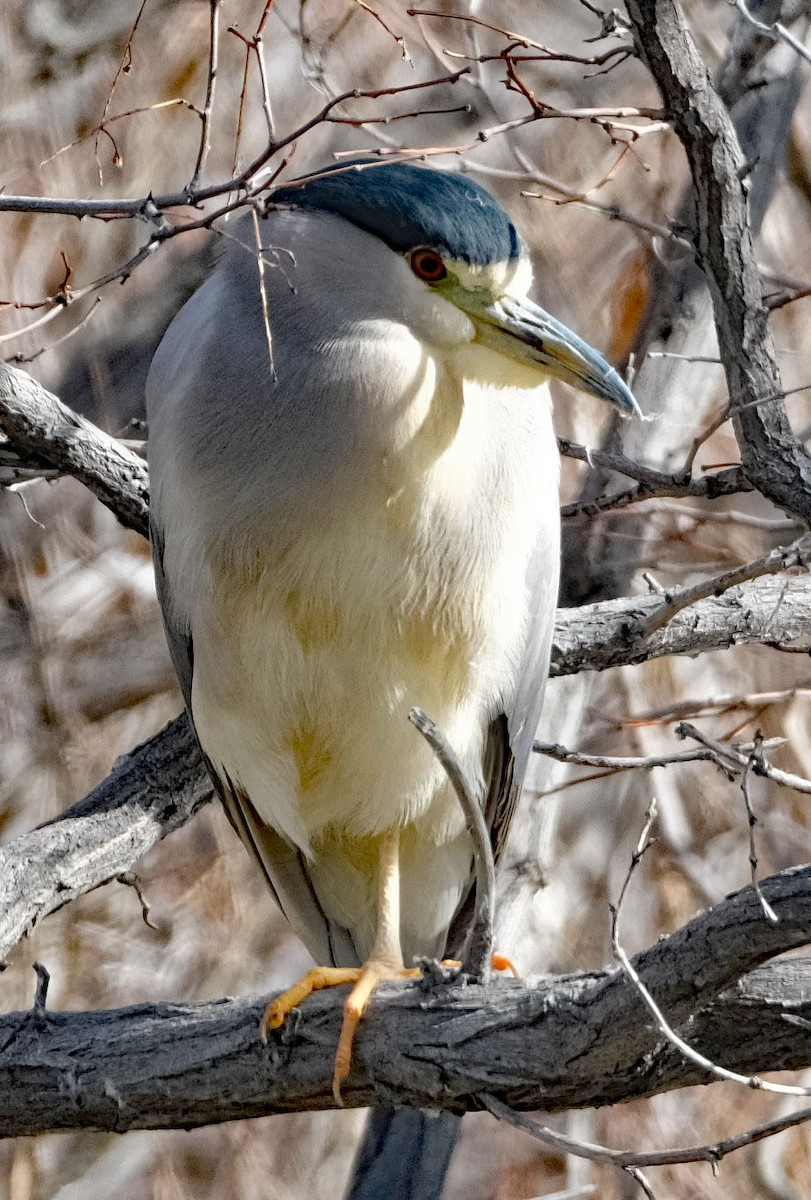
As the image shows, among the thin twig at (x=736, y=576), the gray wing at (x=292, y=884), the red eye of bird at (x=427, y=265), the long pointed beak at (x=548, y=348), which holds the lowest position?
the gray wing at (x=292, y=884)

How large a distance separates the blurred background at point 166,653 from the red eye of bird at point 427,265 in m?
1.63

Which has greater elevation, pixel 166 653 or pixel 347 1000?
pixel 166 653

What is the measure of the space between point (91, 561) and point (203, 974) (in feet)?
4.23

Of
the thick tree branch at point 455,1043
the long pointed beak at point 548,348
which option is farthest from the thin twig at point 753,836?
the long pointed beak at point 548,348

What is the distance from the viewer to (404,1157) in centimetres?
271

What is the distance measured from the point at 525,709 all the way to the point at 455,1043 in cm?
96

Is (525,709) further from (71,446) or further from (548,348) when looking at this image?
(71,446)

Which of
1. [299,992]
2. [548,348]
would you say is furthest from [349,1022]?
[548,348]

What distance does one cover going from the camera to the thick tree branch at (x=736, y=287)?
2.27m

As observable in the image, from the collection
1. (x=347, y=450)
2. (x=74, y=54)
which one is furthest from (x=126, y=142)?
(x=347, y=450)

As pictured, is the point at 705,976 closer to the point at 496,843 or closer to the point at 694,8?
the point at 496,843

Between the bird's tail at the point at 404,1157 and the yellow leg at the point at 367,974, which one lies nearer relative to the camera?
the yellow leg at the point at 367,974

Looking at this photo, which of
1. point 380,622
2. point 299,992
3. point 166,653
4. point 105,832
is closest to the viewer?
point 299,992

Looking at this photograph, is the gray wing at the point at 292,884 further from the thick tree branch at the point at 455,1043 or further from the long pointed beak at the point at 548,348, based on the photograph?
the long pointed beak at the point at 548,348
